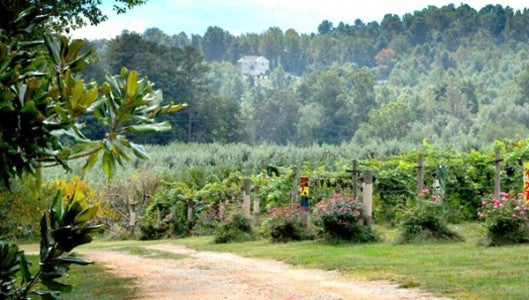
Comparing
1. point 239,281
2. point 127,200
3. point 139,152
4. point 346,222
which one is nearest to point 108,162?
point 139,152

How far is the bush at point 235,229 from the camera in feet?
82.5

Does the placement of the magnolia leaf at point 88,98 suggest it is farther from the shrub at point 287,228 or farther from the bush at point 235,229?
the bush at point 235,229

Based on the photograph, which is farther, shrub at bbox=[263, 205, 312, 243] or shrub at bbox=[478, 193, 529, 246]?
shrub at bbox=[263, 205, 312, 243]

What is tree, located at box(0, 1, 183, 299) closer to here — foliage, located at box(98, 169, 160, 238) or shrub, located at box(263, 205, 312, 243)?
shrub, located at box(263, 205, 312, 243)

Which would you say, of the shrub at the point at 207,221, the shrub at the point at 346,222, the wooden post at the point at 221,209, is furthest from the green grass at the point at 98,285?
the shrub at the point at 207,221

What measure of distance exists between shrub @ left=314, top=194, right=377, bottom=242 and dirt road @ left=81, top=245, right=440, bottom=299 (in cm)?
212

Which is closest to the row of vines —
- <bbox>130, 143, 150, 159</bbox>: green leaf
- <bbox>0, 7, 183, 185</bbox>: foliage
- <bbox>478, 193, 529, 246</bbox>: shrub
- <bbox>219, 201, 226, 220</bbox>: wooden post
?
<bbox>219, 201, 226, 220</bbox>: wooden post

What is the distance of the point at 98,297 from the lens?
13.5 m

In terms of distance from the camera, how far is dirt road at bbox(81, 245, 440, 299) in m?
13.1

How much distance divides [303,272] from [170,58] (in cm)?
7467

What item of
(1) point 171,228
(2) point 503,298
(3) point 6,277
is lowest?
→ (1) point 171,228

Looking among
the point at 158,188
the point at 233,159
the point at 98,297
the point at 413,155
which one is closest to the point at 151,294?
the point at 98,297

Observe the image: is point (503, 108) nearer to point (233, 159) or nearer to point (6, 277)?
point (233, 159)

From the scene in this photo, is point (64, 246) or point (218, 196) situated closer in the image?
point (64, 246)
